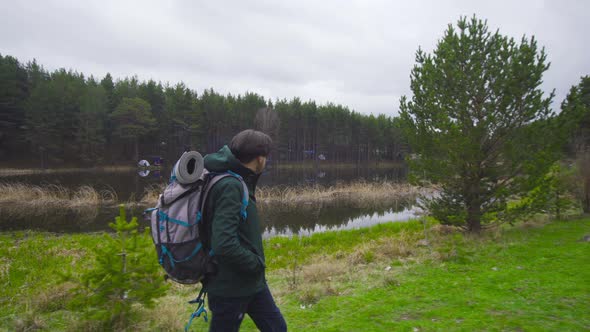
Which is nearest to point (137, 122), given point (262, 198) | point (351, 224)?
point (262, 198)

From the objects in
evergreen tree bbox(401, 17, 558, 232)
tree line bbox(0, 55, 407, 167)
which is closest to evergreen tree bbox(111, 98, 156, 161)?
tree line bbox(0, 55, 407, 167)

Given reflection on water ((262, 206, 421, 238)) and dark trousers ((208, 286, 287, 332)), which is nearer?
dark trousers ((208, 286, 287, 332))

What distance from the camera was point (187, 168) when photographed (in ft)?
7.35

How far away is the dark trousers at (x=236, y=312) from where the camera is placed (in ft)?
7.20

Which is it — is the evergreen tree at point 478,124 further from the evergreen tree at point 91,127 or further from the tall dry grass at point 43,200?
the evergreen tree at point 91,127

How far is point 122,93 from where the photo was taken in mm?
56844

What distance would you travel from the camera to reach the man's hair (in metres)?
2.38

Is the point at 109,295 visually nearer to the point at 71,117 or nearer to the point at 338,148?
the point at 71,117

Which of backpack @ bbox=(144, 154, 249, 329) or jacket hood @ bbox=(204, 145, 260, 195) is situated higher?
jacket hood @ bbox=(204, 145, 260, 195)

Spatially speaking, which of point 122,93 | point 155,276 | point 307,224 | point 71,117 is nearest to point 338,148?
point 122,93

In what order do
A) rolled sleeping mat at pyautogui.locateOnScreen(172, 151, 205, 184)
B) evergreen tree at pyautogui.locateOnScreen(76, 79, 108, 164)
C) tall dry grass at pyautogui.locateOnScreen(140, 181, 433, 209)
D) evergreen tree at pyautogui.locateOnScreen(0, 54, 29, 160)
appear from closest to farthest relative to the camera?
rolled sleeping mat at pyautogui.locateOnScreen(172, 151, 205, 184), tall dry grass at pyautogui.locateOnScreen(140, 181, 433, 209), evergreen tree at pyautogui.locateOnScreen(0, 54, 29, 160), evergreen tree at pyautogui.locateOnScreen(76, 79, 108, 164)

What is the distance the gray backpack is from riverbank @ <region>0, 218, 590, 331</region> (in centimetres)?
188

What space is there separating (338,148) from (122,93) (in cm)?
4326

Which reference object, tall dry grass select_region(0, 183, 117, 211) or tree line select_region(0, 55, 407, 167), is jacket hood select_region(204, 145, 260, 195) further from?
tree line select_region(0, 55, 407, 167)
